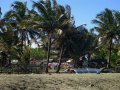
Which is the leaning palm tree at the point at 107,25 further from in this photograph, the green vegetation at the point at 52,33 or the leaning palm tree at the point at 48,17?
the leaning palm tree at the point at 48,17

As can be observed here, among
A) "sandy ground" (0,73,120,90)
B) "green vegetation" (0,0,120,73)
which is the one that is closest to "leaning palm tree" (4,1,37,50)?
"green vegetation" (0,0,120,73)

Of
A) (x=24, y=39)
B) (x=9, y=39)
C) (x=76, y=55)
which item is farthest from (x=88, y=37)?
(x=9, y=39)

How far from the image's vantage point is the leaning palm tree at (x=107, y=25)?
150ft

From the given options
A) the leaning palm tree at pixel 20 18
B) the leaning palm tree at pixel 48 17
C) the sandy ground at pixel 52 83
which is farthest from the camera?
the leaning palm tree at pixel 20 18

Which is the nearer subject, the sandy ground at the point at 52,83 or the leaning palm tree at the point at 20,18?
the sandy ground at the point at 52,83

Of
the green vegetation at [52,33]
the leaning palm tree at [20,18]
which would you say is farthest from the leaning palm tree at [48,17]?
the leaning palm tree at [20,18]

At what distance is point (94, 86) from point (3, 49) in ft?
79.3

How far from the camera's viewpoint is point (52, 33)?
3841cm

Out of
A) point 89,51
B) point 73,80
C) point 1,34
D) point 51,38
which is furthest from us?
point 89,51

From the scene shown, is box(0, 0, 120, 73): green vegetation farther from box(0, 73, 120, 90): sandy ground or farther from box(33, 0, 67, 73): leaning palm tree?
box(0, 73, 120, 90): sandy ground

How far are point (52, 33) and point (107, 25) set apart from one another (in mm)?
10612

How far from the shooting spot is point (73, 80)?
55.0 feet

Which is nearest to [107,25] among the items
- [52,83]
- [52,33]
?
[52,33]

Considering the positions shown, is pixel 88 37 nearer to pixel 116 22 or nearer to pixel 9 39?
pixel 116 22
